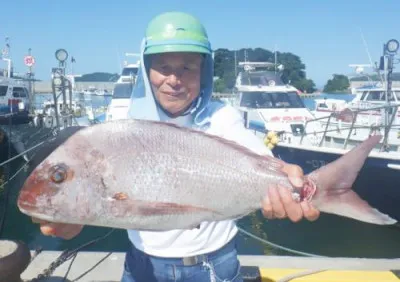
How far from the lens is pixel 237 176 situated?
5.67 feet

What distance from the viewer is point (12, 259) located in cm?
298

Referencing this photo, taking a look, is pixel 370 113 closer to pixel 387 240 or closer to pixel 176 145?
pixel 387 240

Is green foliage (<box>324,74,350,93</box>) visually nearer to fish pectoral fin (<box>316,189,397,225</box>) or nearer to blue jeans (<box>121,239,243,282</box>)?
blue jeans (<box>121,239,243,282</box>)

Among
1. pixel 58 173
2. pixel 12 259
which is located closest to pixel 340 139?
pixel 12 259

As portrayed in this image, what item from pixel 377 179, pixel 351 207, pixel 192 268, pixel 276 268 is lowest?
pixel 377 179

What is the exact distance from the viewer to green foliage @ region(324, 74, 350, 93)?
2308 inches

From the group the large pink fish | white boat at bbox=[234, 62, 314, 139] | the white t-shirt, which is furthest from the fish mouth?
white boat at bbox=[234, 62, 314, 139]

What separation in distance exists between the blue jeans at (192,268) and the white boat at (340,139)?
5.41 metres

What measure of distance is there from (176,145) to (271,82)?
12875mm

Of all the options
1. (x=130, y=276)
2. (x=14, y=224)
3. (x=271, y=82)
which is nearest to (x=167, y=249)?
(x=130, y=276)

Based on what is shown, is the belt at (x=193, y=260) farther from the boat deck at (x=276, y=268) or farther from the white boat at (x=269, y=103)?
the white boat at (x=269, y=103)

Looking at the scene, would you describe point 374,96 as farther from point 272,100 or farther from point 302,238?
point 302,238

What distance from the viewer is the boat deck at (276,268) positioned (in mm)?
3531

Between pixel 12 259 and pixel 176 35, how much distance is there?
6.95 feet
